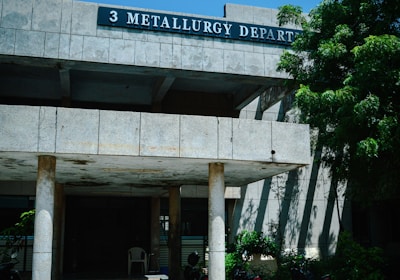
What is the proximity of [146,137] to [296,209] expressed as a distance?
39.7 ft

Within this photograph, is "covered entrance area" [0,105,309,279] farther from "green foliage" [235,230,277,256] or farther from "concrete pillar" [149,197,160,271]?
"concrete pillar" [149,197,160,271]

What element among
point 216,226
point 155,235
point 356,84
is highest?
point 356,84

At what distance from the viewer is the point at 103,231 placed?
787 inches

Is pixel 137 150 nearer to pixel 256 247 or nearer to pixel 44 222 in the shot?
pixel 44 222

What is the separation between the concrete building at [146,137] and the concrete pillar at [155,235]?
0.15 ft

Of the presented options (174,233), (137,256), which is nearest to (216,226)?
(174,233)

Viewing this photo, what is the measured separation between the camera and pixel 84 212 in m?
19.8

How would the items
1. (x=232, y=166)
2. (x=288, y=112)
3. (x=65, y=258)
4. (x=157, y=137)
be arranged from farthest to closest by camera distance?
(x=288, y=112) < (x=65, y=258) < (x=232, y=166) < (x=157, y=137)

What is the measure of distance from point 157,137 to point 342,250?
7.35 metres

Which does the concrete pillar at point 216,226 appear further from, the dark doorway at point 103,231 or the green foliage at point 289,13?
the dark doorway at point 103,231

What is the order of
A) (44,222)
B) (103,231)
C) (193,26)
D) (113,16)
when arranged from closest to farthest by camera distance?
(44,222) < (113,16) < (193,26) < (103,231)

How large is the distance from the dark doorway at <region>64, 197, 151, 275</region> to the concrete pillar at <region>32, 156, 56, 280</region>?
383 inches

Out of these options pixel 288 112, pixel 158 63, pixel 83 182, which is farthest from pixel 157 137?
pixel 288 112

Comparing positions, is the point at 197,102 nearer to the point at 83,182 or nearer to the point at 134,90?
the point at 134,90
